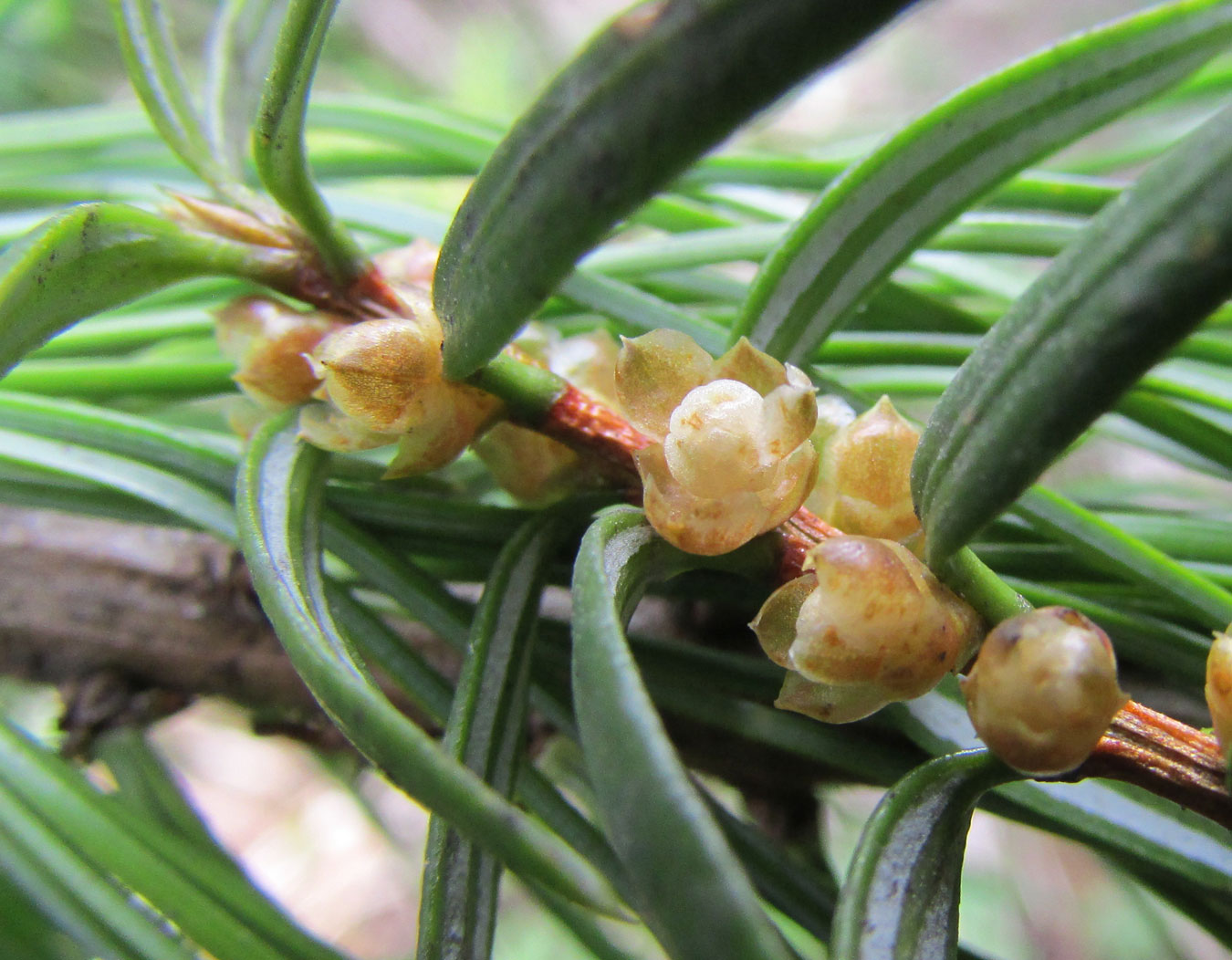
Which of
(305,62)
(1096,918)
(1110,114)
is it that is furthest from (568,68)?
(1096,918)

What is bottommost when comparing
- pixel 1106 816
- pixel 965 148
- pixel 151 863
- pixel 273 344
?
pixel 151 863

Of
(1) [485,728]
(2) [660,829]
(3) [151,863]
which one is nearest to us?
(2) [660,829]

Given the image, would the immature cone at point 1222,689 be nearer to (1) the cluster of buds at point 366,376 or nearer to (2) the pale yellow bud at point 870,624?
(2) the pale yellow bud at point 870,624

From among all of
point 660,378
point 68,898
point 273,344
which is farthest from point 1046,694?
point 68,898

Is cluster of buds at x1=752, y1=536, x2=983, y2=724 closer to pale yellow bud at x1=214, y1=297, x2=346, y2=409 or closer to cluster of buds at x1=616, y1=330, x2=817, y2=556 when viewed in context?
cluster of buds at x1=616, y1=330, x2=817, y2=556

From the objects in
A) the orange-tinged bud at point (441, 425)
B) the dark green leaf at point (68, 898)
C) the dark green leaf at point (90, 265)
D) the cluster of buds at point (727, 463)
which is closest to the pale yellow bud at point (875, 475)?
the cluster of buds at point (727, 463)

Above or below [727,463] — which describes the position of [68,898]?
below

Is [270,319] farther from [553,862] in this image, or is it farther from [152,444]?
[553,862]

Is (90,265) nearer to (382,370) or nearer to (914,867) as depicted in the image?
(382,370)
